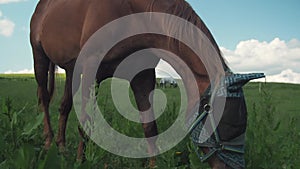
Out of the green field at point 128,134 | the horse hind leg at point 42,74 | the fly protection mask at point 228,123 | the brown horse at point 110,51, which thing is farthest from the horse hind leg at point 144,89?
the horse hind leg at point 42,74

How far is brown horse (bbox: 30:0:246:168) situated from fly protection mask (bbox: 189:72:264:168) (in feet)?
0.16

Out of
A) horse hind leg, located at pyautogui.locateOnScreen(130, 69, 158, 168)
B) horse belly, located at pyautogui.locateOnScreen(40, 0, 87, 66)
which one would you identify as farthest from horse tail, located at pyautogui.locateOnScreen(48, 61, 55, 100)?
horse hind leg, located at pyautogui.locateOnScreen(130, 69, 158, 168)

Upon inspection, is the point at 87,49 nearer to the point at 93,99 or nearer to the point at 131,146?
the point at 131,146

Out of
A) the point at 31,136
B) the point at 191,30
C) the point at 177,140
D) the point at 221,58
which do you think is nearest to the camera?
the point at 31,136

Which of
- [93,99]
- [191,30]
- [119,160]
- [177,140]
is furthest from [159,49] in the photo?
[93,99]

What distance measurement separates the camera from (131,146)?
423cm

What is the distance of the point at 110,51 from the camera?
436 centimetres

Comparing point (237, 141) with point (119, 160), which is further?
point (119, 160)

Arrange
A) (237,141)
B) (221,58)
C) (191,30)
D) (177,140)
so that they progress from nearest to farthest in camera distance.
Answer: (237,141), (221,58), (191,30), (177,140)

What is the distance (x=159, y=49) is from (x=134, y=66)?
2.72 feet

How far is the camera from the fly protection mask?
2.66 m

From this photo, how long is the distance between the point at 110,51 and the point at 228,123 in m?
1.99

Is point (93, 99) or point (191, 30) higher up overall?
point (191, 30)

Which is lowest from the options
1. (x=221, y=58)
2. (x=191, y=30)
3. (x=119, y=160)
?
(x=119, y=160)
